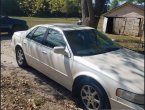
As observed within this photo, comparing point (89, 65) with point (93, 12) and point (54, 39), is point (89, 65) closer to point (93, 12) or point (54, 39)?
point (54, 39)

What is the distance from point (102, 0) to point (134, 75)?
219 inches

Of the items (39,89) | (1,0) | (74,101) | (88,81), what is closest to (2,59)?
(39,89)

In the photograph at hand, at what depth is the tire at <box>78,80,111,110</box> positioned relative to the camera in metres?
4.64

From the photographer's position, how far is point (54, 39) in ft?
20.4

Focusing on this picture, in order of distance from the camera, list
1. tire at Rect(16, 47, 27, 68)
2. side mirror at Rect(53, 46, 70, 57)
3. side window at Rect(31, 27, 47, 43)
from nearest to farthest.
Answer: side mirror at Rect(53, 46, 70, 57) → side window at Rect(31, 27, 47, 43) → tire at Rect(16, 47, 27, 68)

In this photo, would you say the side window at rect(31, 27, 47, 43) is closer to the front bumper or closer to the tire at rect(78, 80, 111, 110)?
the tire at rect(78, 80, 111, 110)

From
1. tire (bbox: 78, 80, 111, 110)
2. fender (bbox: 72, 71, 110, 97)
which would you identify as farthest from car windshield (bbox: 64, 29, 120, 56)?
tire (bbox: 78, 80, 111, 110)

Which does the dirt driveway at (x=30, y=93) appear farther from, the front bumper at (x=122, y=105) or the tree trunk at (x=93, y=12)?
the tree trunk at (x=93, y=12)

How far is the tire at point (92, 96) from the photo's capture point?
4637mm

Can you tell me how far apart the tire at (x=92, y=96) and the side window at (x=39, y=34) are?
2108 millimetres

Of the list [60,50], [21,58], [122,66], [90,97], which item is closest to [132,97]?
[122,66]

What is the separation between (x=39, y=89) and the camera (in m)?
6.26

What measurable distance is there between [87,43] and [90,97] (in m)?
1.39

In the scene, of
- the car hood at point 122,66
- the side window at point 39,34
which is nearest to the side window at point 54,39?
the side window at point 39,34
